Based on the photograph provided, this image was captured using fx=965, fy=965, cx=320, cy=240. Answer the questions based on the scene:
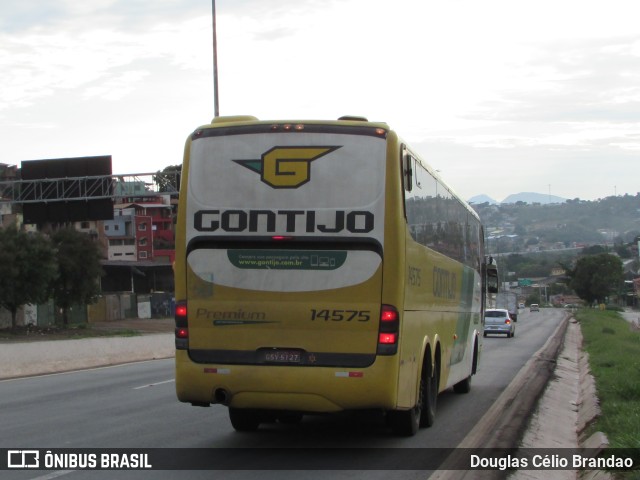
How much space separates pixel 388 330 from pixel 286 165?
83.8 inches

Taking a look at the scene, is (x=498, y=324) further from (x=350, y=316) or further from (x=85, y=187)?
(x=350, y=316)

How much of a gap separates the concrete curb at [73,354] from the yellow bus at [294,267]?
14170mm

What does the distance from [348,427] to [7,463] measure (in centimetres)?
494

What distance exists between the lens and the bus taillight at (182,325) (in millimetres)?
10766

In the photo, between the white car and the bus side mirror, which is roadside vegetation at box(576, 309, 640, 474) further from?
the white car

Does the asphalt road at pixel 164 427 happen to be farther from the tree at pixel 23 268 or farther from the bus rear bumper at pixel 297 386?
the tree at pixel 23 268

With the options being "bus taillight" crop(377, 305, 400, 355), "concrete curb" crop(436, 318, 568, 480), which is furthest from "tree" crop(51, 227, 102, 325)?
"bus taillight" crop(377, 305, 400, 355)

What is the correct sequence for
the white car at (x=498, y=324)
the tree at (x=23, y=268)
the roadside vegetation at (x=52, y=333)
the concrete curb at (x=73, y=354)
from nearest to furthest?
the concrete curb at (x=73, y=354) → the roadside vegetation at (x=52, y=333) → the tree at (x=23, y=268) → the white car at (x=498, y=324)

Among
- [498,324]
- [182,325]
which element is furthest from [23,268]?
[182,325]

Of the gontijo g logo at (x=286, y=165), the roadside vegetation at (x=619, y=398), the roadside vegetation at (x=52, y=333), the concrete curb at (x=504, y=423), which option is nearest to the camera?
the concrete curb at (x=504, y=423)

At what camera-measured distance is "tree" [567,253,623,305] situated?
13775cm

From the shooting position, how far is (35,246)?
49656mm

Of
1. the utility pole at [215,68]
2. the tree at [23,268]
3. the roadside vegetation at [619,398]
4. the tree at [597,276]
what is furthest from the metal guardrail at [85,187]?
the tree at [597,276]

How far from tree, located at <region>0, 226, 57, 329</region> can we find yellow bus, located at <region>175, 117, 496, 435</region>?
3924 cm
